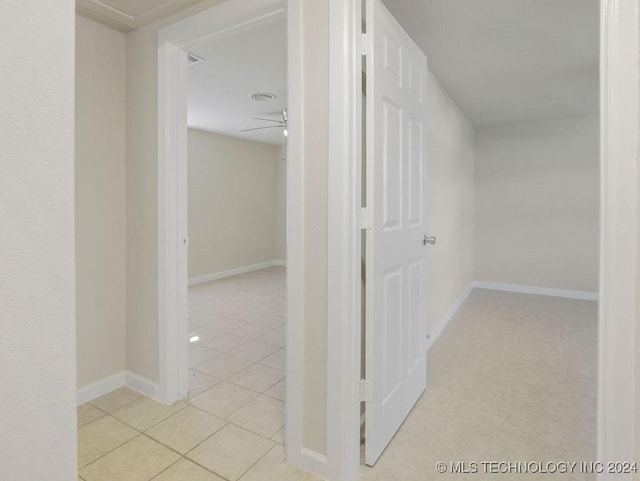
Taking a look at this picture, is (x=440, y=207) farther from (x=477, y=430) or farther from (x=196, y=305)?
(x=196, y=305)

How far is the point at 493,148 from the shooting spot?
5.26 metres

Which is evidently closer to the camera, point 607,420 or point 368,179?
point 607,420

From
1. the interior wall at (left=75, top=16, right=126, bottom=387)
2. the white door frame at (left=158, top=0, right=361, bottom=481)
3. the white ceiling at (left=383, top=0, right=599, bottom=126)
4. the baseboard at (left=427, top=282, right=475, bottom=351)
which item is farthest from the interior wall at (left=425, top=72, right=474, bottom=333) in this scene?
the interior wall at (left=75, top=16, right=126, bottom=387)

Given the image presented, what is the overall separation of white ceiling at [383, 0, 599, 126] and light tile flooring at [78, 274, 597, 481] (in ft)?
7.78

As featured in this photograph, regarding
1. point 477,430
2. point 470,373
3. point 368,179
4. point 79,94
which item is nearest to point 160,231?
point 79,94

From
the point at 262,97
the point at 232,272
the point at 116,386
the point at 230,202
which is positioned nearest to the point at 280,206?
the point at 230,202

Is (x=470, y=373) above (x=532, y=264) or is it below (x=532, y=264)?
below

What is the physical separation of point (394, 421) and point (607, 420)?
102 cm

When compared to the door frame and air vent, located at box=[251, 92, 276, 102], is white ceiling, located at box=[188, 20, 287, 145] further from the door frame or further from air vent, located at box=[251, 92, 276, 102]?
the door frame

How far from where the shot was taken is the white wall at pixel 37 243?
0.55 metres

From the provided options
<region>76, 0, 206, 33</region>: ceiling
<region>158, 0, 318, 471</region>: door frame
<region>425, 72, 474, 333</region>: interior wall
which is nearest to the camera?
<region>158, 0, 318, 471</region>: door frame

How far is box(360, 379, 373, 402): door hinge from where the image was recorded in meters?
1.62

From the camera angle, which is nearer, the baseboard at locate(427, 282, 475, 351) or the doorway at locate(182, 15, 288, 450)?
the doorway at locate(182, 15, 288, 450)

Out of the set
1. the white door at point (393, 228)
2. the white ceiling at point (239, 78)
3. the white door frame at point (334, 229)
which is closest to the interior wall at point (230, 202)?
the white ceiling at point (239, 78)
